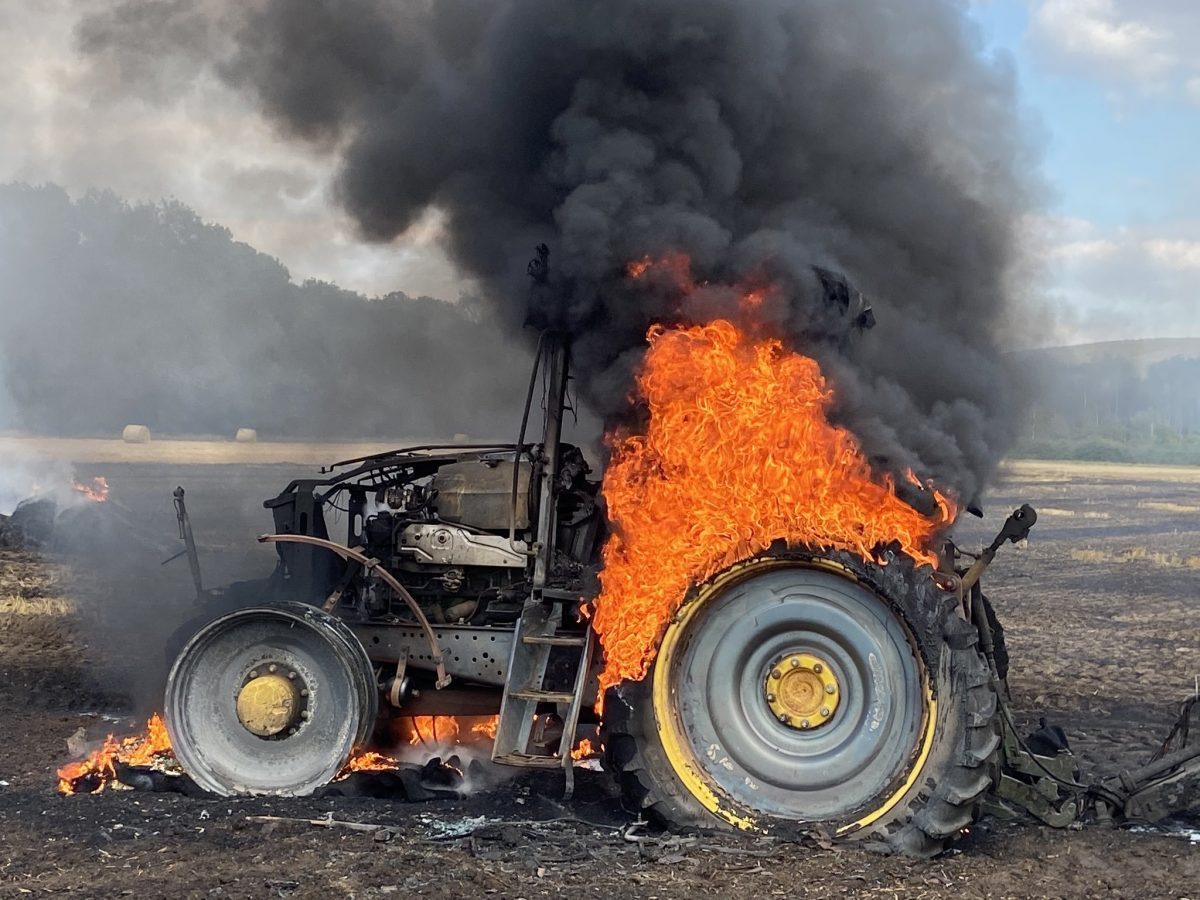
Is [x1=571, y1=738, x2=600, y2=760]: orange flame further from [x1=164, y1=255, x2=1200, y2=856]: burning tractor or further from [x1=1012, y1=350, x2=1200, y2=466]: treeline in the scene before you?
[x1=1012, y1=350, x2=1200, y2=466]: treeline

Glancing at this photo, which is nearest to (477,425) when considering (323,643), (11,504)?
(323,643)

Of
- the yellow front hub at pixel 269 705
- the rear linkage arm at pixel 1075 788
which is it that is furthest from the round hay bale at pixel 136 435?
the rear linkage arm at pixel 1075 788

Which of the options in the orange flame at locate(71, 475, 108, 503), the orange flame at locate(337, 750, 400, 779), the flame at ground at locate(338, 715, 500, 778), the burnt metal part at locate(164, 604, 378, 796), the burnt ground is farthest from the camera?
the orange flame at locate(71, 475, 108, 503)

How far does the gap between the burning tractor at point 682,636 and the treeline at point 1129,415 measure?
26.6 m

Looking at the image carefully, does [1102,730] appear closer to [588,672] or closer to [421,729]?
[588,672]

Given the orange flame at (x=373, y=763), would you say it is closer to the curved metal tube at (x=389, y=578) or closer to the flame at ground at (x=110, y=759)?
the curved metal tube at (x=389, y=578)

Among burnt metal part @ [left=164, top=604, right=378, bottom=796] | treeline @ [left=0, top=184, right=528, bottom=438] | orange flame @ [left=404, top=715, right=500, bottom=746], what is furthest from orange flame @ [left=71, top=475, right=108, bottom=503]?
burnt metal part @ [left=164, top=604, right=378, bottom=796]

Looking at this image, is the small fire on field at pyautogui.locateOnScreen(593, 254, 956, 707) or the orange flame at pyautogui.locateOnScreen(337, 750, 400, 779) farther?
the orange flame at pyautogui.locateOnScreen(337, 750, 400, 779)

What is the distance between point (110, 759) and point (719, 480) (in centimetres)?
494

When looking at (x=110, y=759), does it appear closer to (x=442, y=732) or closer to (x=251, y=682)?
(x=251, y=682)

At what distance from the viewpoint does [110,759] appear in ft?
28.3

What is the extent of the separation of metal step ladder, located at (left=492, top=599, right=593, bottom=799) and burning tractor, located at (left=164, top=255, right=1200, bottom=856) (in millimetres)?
21

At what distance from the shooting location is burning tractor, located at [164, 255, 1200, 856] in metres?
6.75

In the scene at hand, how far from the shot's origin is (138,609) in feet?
51.6
